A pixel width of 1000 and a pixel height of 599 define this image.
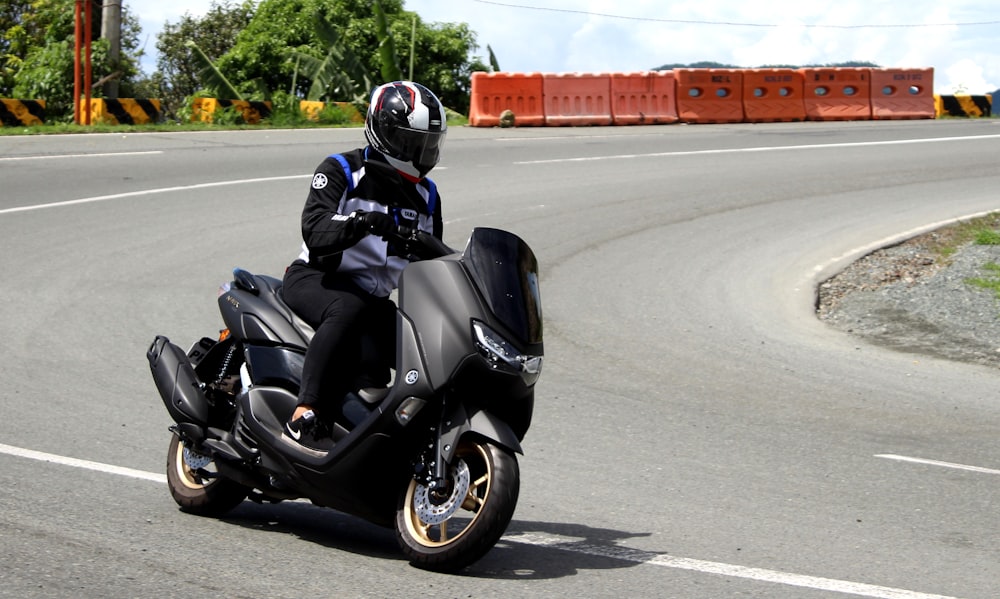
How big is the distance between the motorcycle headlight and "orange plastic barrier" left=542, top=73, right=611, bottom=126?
2215 centimetres

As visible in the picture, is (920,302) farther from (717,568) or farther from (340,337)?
(340,337)

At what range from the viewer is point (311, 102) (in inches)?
1097

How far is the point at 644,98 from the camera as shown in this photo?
89.8 ft

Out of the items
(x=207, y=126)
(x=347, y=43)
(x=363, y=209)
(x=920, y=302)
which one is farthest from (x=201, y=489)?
(x=347, y=43)

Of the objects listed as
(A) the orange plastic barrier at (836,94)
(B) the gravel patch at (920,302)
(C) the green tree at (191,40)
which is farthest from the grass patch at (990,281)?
(C) the green tree at (191,40)

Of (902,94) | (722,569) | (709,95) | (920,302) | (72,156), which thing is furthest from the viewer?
(902,94)

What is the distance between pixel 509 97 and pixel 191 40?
18.5m

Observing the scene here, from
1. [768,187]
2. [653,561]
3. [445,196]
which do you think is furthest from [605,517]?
[768,187]

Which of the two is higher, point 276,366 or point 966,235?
point 966,235

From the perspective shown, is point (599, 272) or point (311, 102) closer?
point (599, 272)

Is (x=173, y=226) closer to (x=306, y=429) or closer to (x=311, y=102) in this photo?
(x=306, y=429)

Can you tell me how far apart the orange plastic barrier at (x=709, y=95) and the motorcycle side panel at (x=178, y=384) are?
22.8 meters

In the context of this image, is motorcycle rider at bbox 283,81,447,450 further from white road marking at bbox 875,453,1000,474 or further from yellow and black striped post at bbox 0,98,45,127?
yellow and black striped post at bbox 0,98,45,127

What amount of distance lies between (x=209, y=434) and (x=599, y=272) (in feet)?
26.2
